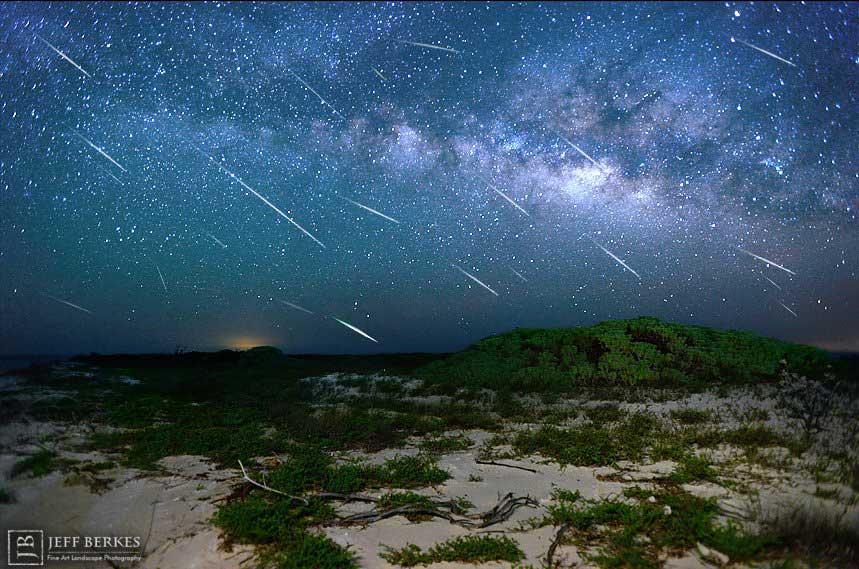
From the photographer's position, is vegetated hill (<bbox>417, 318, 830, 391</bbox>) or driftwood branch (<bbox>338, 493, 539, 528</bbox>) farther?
vegetated hill (<bbox>417, 318, 830, 391</bbox>)

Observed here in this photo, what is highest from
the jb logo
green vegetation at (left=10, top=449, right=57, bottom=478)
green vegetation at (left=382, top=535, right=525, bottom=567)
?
green vegetation at (left=10, top=449, right=57, bottom=478)

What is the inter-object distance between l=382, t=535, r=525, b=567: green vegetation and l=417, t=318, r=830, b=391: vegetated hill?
1108 centimetres

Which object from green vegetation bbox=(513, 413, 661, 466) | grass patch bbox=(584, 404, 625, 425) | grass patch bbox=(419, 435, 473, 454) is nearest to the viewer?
green vegetation bbox=(513, 413, 661, 466)

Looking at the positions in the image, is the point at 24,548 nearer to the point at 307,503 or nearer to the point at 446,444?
the point at 307,503

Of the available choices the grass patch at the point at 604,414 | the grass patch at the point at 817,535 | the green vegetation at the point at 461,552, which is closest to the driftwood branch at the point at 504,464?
the green vegetation at the point at 461,552

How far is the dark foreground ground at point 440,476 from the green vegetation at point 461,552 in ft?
0.06

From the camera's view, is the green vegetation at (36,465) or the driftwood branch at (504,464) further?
the driftwood branch at (504,464)

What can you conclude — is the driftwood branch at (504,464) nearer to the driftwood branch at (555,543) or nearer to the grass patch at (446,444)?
the grass patch at (446,444)

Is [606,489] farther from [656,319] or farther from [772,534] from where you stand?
[656,319]

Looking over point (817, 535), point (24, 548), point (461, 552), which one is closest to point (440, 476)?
point (461, 552)

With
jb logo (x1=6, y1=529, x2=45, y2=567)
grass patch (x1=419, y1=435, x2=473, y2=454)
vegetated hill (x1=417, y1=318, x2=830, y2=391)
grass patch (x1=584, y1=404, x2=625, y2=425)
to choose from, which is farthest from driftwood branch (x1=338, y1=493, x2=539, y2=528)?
vegetated hill (x1=417, y1=318, x2=830, y2=391)

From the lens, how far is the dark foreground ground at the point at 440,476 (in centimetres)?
419

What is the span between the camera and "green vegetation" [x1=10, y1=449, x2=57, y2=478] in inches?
151

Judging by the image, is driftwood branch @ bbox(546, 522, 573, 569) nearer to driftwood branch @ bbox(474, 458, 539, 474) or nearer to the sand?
the sand
